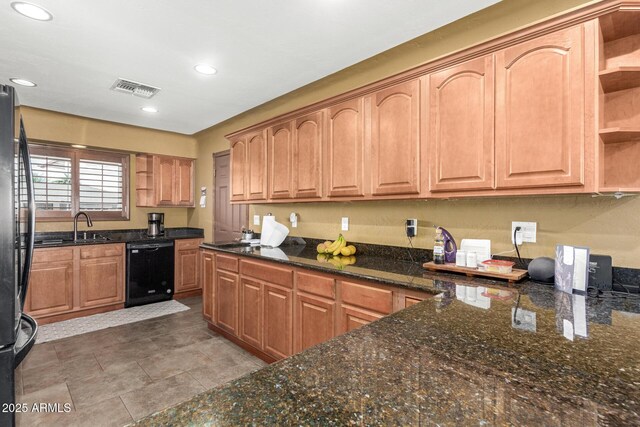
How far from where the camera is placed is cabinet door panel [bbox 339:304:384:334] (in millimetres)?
1981

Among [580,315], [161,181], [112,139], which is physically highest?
[112,139]

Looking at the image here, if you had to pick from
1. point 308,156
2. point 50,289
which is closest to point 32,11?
point 308,156

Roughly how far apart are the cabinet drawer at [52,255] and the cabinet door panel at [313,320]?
3.30 metres

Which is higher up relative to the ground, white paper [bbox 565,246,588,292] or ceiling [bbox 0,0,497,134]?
ceiling [bbox 0,0,497,134]

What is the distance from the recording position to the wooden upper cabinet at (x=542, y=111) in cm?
157

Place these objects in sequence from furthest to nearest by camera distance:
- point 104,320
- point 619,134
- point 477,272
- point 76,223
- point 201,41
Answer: point 76,223 < point 104,320 < point 201,41 < point 477,272 < point 619,134

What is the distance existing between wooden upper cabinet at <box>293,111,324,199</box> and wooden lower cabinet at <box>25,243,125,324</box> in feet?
9.51

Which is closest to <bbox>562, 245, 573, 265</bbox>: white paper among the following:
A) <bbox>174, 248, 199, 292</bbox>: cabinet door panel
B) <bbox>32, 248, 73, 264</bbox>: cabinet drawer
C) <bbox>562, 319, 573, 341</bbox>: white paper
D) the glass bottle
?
<bbox>562, 319, 573, 341</bbox>: white paper

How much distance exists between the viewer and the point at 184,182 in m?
5.40

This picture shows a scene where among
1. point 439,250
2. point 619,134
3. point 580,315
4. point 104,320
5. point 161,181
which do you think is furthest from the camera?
point 161,181

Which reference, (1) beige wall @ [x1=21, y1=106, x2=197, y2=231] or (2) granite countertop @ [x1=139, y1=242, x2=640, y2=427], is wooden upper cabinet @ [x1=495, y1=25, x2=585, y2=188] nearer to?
(2) granite countertop @ [x1=139, y1=242, x2=640, y2=427]

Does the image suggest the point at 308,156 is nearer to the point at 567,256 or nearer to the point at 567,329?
the point at 567,256

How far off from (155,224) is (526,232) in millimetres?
4879

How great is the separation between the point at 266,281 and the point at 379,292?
1.17 metres
